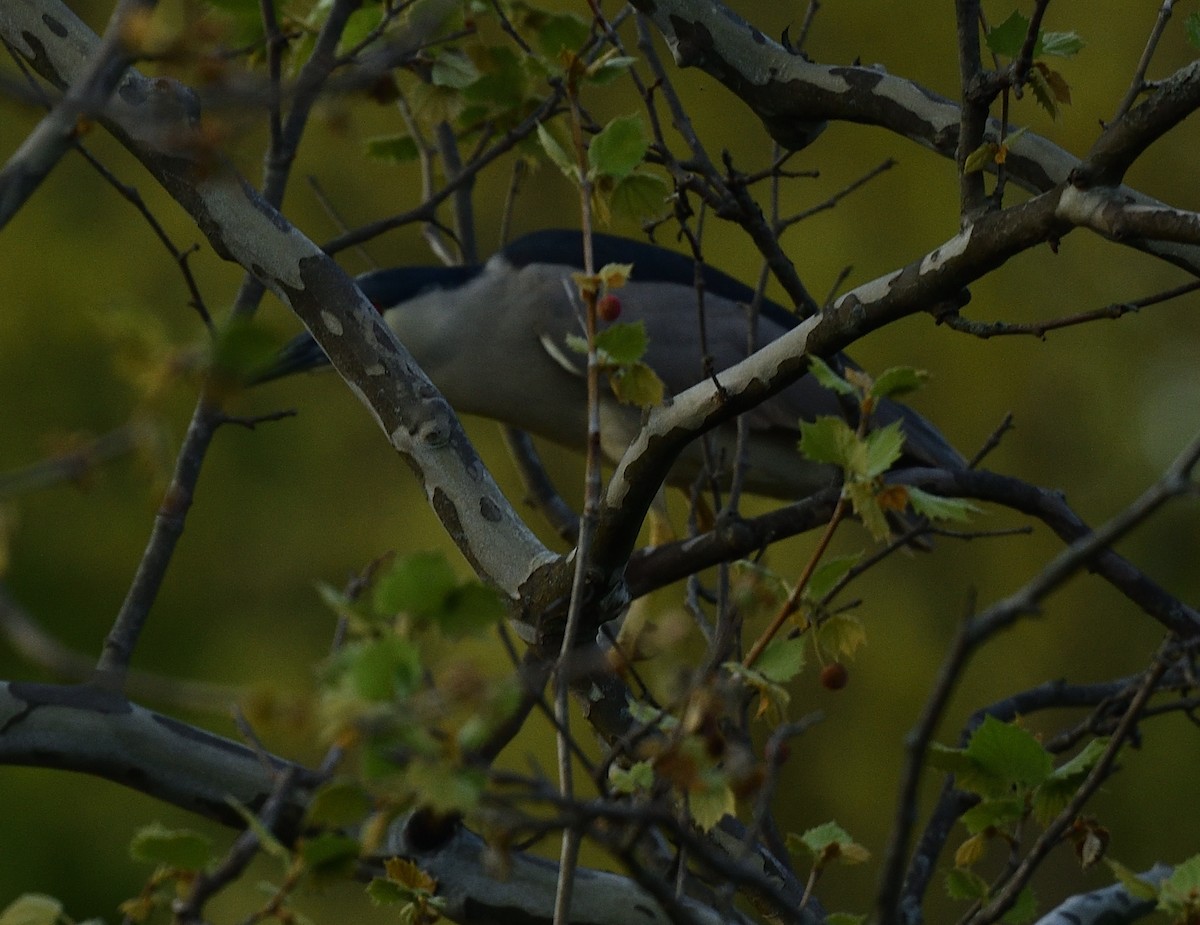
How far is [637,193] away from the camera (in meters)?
1.20

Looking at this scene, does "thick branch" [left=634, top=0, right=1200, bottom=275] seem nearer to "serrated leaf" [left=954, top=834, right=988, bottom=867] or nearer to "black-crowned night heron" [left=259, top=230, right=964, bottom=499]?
"serrated leaf" [left=954, top=834, right=988, bottom=867]

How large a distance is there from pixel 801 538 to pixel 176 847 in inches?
172

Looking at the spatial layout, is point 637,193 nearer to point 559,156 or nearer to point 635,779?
point 559,156

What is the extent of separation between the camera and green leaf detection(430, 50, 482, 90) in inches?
68.8

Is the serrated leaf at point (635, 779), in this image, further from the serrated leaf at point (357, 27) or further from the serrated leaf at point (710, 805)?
the serrated leaf at point (357, 27)

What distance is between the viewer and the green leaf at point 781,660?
3.53 feet

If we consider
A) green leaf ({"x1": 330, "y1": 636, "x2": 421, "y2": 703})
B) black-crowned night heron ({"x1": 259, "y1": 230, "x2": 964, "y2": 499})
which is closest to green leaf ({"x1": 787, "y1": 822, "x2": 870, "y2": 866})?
green leaf ({"x1": 330, "y1": 636, "x2": 421, "y2": 703})

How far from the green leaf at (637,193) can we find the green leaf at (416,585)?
1.63 feet

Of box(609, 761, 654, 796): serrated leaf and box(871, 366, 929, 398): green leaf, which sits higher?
box(871, 366, 929, 398): green leaf

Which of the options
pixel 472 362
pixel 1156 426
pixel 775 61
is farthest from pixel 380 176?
pixel 775 61

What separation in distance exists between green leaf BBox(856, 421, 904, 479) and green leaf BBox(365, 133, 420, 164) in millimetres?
1095

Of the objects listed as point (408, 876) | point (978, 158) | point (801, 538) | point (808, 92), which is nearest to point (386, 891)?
point (408, 876)

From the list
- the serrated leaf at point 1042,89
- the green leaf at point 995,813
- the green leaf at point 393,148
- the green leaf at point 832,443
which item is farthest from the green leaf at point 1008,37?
the green leaf at point 393,148

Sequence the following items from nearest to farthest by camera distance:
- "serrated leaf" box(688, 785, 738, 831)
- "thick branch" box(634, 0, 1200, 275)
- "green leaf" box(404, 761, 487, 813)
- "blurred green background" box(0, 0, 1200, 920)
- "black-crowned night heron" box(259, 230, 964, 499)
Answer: "green leaf" box(404, 761, 487, 813) < "serrated leaf" box(688, 785, 738, 831) < "thick branch" box(634, 0, 1200, 275) < "black-crowned night heron" box(259, 230, 964, 499) < "blurred green background" box(0, 0, 1200, 920)
